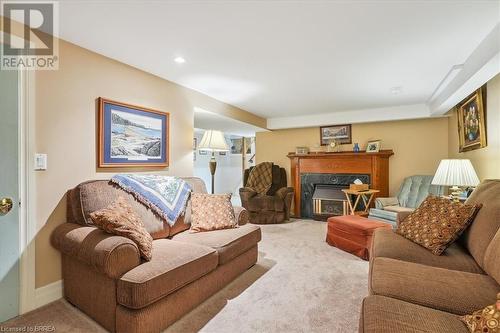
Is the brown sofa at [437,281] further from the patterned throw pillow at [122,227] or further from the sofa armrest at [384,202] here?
the sofa armrest at [384,202]

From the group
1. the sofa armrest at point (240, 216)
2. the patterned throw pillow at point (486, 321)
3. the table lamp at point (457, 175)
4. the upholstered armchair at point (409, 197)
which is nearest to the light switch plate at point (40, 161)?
the sofa armrest at point (240, 216)

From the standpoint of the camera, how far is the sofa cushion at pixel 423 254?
1689mm

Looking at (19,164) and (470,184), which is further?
(470,184)

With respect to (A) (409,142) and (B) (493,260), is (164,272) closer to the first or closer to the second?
(B) (493,260)

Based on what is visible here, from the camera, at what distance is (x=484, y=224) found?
1.73 metres

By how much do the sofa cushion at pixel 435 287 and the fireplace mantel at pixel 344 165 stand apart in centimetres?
349

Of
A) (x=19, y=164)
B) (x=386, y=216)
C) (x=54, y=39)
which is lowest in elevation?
(x=386, y=216)

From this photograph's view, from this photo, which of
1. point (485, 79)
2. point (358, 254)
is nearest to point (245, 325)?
point (358, 254)

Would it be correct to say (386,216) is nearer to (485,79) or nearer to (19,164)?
(485,79)

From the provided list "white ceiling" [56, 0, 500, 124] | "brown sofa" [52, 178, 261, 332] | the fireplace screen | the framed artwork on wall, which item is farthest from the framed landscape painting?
the framed artwork on wall

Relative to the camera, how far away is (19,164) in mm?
1896

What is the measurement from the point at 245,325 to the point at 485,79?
3109mm

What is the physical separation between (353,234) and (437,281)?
1.77 m

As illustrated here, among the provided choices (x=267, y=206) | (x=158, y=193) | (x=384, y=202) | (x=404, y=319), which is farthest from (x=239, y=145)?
(x=404, y=319)
